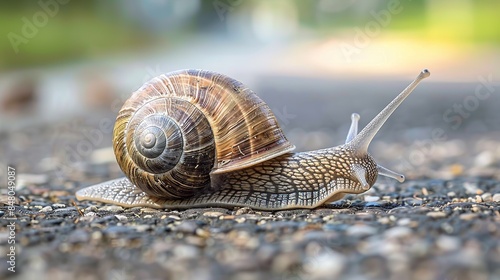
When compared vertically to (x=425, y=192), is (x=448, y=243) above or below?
below

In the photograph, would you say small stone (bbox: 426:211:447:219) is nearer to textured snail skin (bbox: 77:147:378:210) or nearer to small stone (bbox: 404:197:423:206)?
textured snail skin (bbox: 77:147:378:210)

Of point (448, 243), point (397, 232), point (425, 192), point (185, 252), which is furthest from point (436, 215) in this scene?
point (425, 192)

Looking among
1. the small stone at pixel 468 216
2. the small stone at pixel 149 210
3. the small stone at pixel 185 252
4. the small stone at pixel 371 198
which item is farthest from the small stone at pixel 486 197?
the small stone at pixel 185 252

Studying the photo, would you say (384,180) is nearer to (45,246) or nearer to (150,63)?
(45,246)

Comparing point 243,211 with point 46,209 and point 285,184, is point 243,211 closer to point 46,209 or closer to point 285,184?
point 285,184

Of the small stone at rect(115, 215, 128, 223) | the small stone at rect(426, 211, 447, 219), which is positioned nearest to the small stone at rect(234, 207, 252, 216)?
the small stone at rect(115, 215, 128, 223)

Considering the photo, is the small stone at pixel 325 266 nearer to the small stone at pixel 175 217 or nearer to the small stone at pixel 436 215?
the small stone at pixel 436 215

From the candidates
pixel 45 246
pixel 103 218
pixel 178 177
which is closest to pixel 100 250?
pixel 45 246
